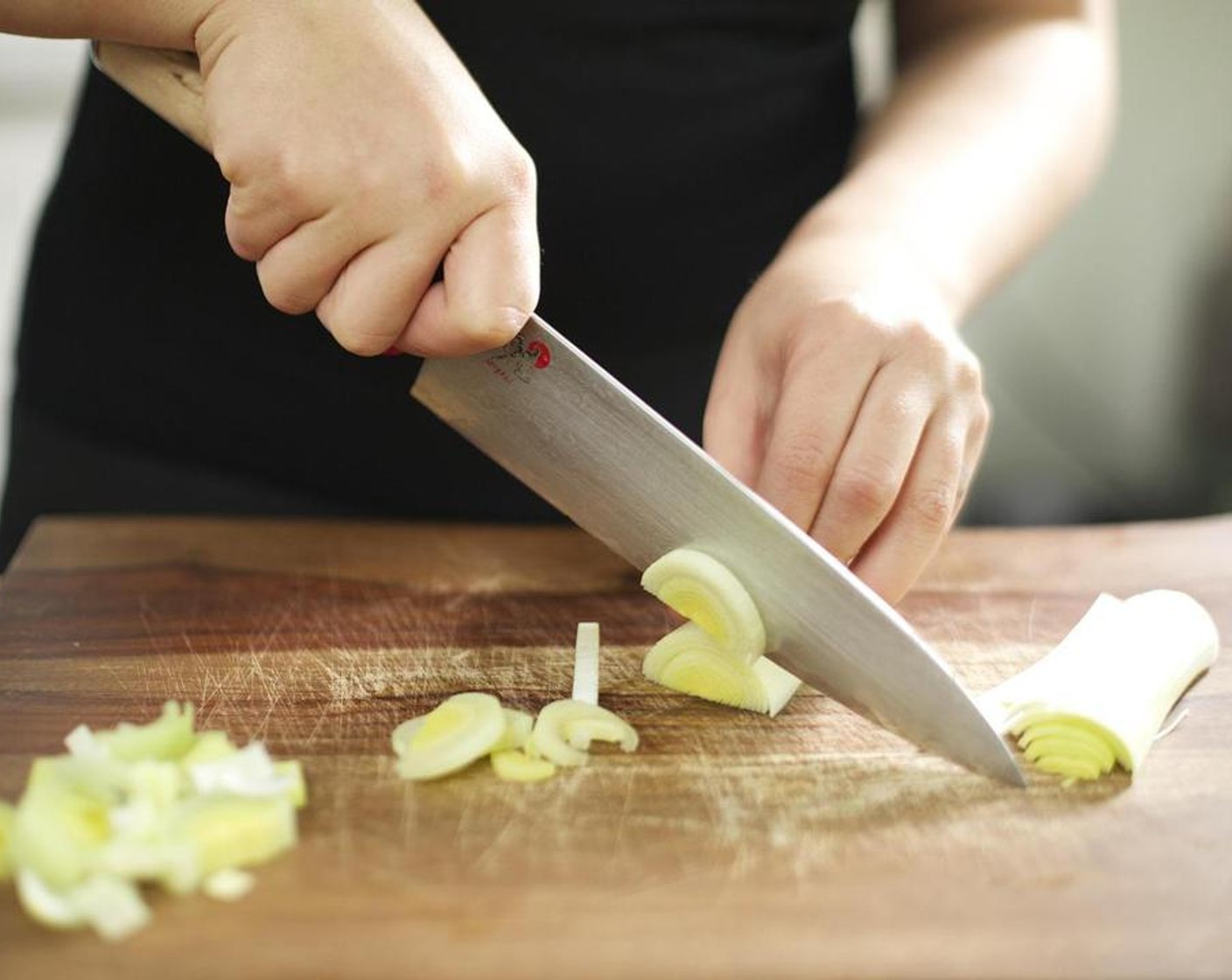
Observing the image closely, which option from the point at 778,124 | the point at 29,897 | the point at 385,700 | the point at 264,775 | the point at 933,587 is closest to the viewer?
the point at 29,897

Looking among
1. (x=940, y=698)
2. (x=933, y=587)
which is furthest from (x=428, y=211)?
(x=933, y=587)

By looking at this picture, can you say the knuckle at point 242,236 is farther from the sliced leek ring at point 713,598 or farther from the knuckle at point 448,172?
the sliced leek ring at point 713,598

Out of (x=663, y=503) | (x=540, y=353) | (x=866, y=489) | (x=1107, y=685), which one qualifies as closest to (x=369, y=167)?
(x=540, y=353)

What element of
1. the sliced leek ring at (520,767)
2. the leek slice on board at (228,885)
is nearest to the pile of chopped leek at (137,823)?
the leek slice on board at (228,885)

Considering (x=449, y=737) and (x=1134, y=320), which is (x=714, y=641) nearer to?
(x=449, y=737)

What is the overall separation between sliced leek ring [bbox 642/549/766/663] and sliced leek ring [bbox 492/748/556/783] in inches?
6.3

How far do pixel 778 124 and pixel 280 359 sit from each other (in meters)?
0.53

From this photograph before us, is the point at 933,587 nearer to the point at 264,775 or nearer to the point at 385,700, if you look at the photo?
the point at 385,700

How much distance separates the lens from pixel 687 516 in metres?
1.02

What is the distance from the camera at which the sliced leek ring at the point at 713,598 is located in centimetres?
100

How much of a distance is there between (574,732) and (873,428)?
0.31 m

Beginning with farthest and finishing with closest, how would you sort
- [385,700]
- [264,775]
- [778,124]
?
1. [778,124]
2. [385,700]
3. [264,775]

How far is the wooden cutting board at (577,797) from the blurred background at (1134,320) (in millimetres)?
1678

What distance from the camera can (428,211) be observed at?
0.92 m
